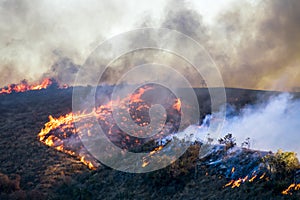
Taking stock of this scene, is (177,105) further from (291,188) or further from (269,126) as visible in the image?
(291,188)

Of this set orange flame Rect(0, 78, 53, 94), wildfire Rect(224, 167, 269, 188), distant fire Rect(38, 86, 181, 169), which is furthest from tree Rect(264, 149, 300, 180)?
orange flame Rect(0, 78, 53, 94)

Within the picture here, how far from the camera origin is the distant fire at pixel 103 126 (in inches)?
2483

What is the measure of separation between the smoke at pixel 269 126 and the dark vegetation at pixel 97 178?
1138 cm

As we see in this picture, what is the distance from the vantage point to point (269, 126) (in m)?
52.1

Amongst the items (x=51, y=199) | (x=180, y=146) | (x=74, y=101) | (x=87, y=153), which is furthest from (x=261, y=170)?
(x=74, y=101)

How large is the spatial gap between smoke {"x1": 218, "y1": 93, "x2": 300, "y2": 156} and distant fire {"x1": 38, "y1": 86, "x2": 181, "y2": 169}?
14026 millimetres

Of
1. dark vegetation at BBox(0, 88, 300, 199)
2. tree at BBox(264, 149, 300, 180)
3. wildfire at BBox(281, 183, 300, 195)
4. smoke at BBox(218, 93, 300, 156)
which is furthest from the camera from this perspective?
smoke at BBox(218, 93, 300, 156)

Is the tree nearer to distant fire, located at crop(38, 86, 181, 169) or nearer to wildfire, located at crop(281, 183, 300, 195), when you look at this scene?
wildfire, located at crop(281, 183, 300, 195)

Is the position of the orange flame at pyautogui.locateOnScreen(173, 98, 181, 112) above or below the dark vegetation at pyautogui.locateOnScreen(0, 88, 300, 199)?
above

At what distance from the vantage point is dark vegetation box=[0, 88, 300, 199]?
27.5m

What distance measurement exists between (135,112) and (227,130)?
107ft

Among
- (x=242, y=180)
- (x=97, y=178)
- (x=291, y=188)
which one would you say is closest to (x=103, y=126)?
(x=97, y=178)

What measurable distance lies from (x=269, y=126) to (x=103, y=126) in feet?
121

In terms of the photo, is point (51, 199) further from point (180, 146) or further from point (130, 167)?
point (180, 146)
